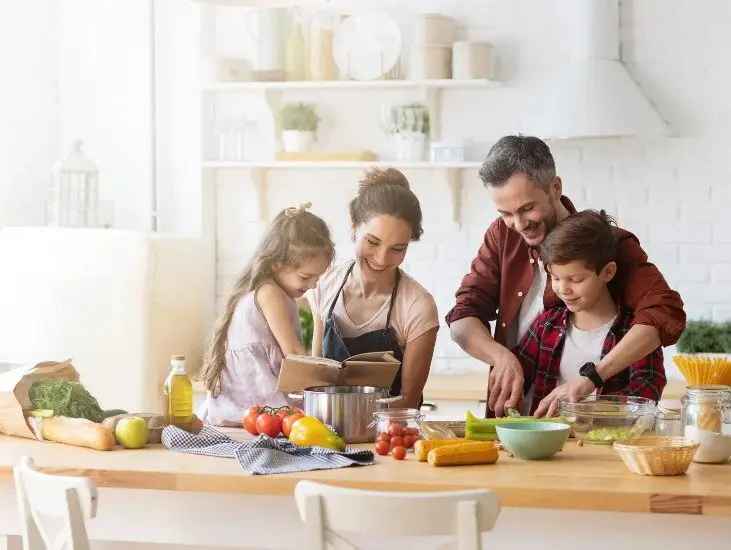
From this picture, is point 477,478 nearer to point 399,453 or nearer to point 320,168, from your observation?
point 399,453

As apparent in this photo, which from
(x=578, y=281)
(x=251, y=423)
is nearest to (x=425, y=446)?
(x=251, y=423)

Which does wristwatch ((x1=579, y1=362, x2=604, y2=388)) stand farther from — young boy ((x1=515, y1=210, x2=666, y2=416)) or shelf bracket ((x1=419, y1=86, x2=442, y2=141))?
shelf bracket ((x1=419, y1=86, x2=442, y2=141))

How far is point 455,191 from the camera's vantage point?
5.32 meters

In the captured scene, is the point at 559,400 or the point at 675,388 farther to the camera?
the point at 675,388

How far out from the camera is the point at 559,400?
311 cm

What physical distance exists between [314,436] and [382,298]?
764mm

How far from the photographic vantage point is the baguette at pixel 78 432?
288cm

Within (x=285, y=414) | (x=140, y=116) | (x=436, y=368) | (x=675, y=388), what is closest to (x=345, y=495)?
(x=285, y=414)

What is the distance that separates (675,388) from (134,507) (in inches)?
104

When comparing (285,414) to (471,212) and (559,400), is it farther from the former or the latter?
(471,212)

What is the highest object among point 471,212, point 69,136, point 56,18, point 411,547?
point 56,18

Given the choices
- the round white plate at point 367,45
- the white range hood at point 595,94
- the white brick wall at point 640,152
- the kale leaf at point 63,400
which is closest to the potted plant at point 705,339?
the white brick wall at point 640,152

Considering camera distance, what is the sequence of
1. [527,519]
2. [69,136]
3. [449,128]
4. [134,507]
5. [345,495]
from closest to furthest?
[345,495] < [527,519] < [134,507] < [449,128] < [69,136]

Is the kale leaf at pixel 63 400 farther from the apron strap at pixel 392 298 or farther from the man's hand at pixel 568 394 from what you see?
the man's hand at pixel 568 394
